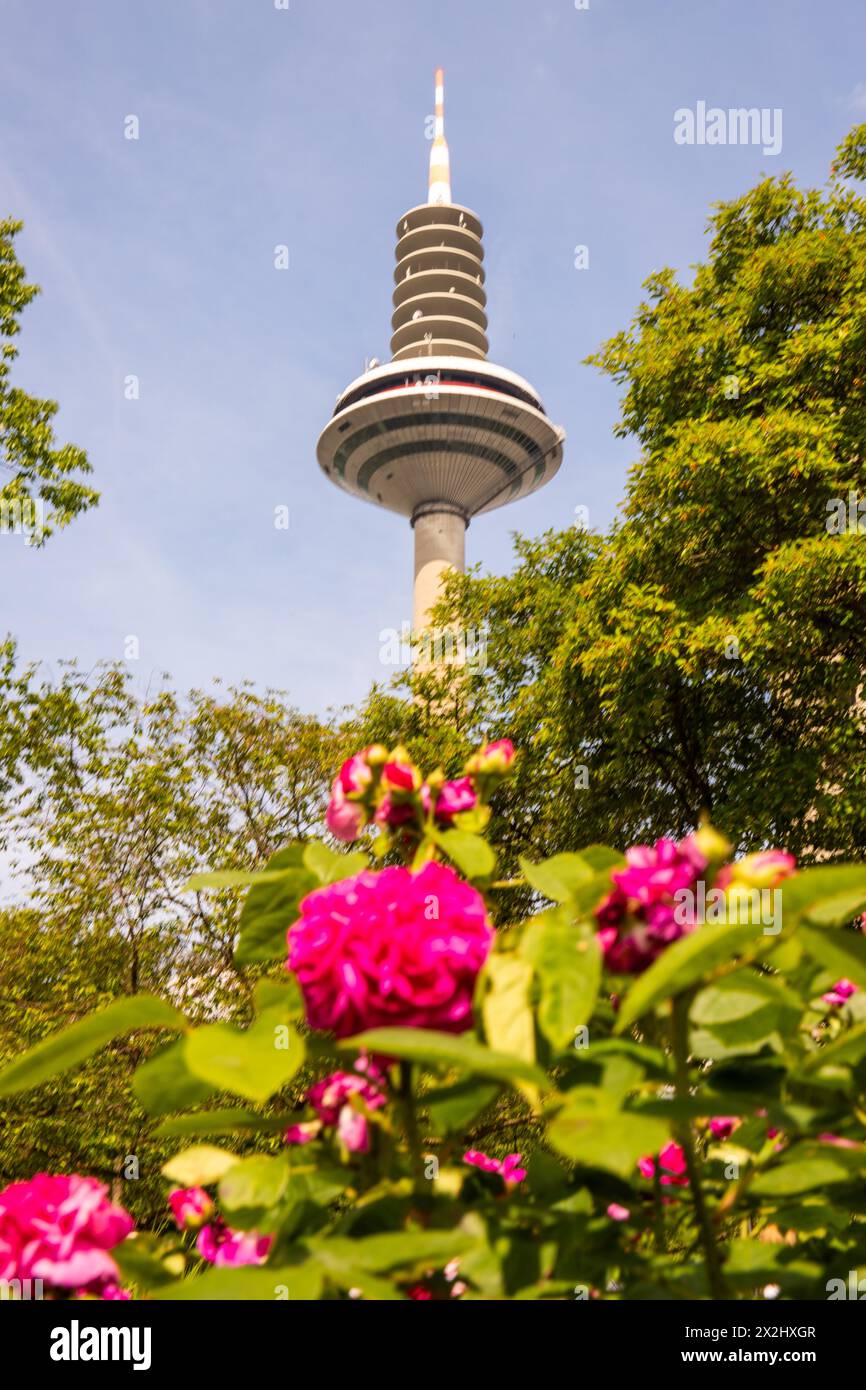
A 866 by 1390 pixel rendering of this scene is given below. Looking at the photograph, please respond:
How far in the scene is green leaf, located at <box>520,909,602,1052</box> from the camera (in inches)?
49.0

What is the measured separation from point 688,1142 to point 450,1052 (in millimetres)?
462

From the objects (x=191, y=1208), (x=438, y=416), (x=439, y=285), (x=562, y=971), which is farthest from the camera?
(x=439, y=285)

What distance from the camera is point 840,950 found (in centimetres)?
117

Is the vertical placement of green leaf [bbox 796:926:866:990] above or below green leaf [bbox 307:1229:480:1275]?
above

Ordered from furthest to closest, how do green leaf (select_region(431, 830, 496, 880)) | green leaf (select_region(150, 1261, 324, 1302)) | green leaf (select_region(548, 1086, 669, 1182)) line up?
green leaf (select_region(431, 830, 496, 880))
green leaf (select_region(150, 1261, 324, 1302))
green leaf (select_region(548, 1086, 669, 1182))

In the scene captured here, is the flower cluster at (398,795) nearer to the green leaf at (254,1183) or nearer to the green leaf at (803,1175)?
the green leaf at (254,1183)

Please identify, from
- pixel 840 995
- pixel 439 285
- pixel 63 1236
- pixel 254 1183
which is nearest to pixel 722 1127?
pixel 840 995

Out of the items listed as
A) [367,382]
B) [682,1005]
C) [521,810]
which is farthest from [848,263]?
[367,382]

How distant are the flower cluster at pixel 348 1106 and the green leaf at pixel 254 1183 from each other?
0.33 feet

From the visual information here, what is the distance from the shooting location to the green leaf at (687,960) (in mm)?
1150

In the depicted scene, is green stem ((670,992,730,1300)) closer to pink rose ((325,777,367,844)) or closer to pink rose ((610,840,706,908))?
pink rose ((610,840,706,908))

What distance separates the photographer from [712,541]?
1309cm

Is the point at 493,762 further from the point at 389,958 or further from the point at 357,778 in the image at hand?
the point at 389,958

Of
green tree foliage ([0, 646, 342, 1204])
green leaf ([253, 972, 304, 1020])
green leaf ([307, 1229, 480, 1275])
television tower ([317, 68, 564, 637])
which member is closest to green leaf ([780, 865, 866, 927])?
green leaf ([307, 1229, 480, 1275])
